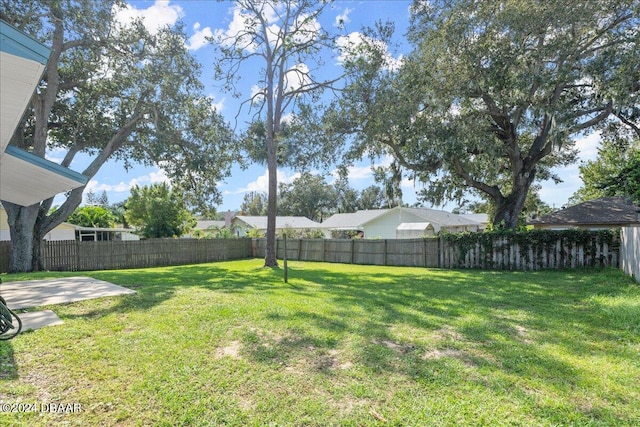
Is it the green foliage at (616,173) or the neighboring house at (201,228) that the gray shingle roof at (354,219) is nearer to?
the neighboring house at (201,228)

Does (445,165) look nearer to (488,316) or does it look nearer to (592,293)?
(592,293)

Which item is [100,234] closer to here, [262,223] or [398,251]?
[262,223]

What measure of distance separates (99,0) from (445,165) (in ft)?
43.9

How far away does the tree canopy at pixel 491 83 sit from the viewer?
1049 cm

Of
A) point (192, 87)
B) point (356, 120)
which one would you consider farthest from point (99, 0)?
point (356, 120)

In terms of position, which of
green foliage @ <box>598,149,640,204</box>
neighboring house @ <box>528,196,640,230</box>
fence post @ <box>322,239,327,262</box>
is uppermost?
green foliage @ <box>598,149,640,204</box>

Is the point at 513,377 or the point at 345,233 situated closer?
the point at 513,377

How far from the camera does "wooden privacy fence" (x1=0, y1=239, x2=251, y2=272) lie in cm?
1443

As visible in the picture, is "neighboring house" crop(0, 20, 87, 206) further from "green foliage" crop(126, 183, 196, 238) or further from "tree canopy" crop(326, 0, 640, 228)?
"green foliage" crop(126, 183, 196, 238)

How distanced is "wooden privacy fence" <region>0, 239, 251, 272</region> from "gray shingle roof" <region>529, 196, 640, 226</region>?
1764 cm

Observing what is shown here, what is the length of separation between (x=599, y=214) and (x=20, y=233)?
25303mm

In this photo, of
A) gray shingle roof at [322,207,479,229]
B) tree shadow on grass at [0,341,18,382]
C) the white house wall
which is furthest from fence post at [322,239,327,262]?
tree shadow on grass at [0,341,18,382]

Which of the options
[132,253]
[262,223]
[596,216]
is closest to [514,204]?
[596,216]

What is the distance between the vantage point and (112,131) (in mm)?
14422
